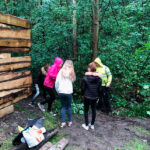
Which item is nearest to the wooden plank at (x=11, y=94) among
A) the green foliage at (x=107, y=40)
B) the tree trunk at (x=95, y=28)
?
the green foliage at (x=107, y=40)

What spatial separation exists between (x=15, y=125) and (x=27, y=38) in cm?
234

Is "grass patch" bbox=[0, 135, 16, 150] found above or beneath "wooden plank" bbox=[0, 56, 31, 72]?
beneath

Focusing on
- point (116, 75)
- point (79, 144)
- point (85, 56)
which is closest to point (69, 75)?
point (79, 144)

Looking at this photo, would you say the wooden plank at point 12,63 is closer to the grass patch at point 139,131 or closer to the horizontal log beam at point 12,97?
the horizontal log beam at point 12,97

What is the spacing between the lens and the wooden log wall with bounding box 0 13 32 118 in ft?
12.2

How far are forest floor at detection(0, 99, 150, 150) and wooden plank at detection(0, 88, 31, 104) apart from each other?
0.58 metres

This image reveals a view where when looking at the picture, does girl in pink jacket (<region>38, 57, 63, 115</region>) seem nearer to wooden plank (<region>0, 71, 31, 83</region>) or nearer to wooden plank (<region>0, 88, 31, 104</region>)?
wooden plank (<region>0, 88, 31, 104</region>)

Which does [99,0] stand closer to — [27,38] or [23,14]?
[23,14]

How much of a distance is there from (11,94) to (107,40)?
4653 millimetres

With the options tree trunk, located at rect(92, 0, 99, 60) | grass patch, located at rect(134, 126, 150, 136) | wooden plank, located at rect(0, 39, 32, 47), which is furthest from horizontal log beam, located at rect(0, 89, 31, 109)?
grass patch, located at rect(134, 126, 150, 136)

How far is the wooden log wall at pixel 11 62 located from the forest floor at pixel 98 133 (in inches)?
20.5

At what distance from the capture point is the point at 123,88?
725cm

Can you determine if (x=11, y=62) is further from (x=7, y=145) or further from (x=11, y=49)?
(x=7, y=145)

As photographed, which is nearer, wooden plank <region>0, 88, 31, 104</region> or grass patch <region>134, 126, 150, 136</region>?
wooden plank <region>0, 88, 31, 104</region>
